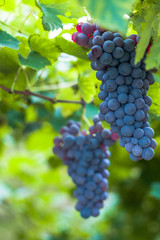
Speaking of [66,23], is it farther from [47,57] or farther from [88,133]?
[88,133]

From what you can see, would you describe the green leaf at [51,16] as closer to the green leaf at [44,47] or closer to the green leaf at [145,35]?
the green leaf at [44,47]

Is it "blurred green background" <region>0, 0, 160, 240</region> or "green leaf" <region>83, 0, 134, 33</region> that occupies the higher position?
"green leaf" <region>83, 0, 134, 33</region>

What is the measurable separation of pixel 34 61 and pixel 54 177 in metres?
1.25

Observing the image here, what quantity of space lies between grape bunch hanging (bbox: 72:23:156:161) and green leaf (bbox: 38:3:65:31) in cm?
10

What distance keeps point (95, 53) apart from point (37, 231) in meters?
1.68

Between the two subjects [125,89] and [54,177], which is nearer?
[125,89]

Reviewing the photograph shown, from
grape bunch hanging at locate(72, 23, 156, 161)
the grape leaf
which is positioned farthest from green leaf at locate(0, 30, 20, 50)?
the grape leaf

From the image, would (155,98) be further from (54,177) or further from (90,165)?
(54,177)

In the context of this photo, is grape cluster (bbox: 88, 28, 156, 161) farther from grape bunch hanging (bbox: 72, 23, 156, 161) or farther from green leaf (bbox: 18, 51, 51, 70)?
green leaf (bbox: 18, 51, 51, 70)

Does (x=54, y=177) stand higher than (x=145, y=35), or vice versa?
(x=145, y=35)

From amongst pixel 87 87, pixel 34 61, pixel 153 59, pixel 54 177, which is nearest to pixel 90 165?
pixel 87 87

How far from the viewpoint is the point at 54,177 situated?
1.82 meters

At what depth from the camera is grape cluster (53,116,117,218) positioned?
2.62 ft

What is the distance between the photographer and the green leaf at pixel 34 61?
0.66 metres
